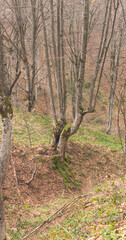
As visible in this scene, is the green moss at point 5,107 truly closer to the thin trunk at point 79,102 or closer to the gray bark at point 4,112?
the gray bark at point 4,112

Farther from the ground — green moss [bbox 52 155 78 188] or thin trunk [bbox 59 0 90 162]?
thin trunk [bbox 59 0 90 162]

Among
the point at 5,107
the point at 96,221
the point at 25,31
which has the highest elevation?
the point at 25,31

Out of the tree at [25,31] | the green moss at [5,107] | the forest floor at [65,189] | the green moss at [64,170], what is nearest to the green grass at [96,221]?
the forest floor at [65,189]

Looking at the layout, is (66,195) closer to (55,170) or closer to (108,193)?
(55,170)

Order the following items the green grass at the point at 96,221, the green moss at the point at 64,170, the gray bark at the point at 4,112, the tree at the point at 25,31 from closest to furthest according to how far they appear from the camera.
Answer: the green grass at the point at 96,221
the gray bark at the point at 4,112
the green moss at the point at 64,170
the tree at the point at 25,31

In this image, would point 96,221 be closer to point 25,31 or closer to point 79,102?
point 79,102

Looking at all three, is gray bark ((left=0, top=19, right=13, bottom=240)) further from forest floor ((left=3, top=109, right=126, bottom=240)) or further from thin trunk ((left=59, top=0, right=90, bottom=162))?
thin trunk ((left=59, top=0, right=90, bottom=162))

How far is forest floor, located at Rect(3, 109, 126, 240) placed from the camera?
158 inches

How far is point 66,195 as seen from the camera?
6805mm

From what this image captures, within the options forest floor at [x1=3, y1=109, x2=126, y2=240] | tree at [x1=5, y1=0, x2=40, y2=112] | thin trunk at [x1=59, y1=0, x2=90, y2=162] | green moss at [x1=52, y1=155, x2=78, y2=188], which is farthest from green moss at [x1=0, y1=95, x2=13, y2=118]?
tree at [x1=5, y1=0, x2=40, y2=112]

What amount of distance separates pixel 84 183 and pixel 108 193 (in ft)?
8.27

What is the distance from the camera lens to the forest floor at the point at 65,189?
13.2 feet

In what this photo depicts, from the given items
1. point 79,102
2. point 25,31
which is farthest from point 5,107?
point 25,31

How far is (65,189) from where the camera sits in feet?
23.3
